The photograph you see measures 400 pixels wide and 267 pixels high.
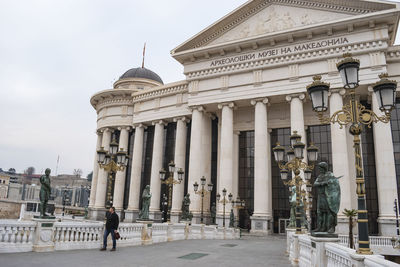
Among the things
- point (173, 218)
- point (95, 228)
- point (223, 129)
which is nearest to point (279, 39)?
point (223, 129)

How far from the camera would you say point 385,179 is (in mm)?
24906

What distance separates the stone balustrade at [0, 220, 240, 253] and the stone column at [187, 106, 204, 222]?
1400 centimetres

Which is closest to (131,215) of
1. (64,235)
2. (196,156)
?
(196,156)

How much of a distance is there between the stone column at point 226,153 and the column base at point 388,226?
1295cm

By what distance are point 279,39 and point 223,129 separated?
10.6 meters

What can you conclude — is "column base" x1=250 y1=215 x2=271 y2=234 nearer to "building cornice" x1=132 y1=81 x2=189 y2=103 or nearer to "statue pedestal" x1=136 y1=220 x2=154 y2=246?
"statue pedestal" x1=136 y1=220 x2=154 y2=246

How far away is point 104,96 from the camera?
45.0m

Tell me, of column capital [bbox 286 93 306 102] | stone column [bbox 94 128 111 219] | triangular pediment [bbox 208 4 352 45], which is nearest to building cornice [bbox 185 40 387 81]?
triangular pediment [bbox 208 4 352 45]

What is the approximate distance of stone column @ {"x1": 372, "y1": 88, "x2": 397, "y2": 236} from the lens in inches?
944

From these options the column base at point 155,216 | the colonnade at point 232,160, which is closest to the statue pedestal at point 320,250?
the colonnade at point 232,160

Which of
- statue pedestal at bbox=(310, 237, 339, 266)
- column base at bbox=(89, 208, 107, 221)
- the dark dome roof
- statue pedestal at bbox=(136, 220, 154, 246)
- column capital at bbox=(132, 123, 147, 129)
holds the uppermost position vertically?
the dark dome roof

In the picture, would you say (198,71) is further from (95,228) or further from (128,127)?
(95,228)

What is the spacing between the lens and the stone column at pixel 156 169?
3666cm

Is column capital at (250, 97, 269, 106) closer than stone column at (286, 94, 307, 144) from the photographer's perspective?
No
